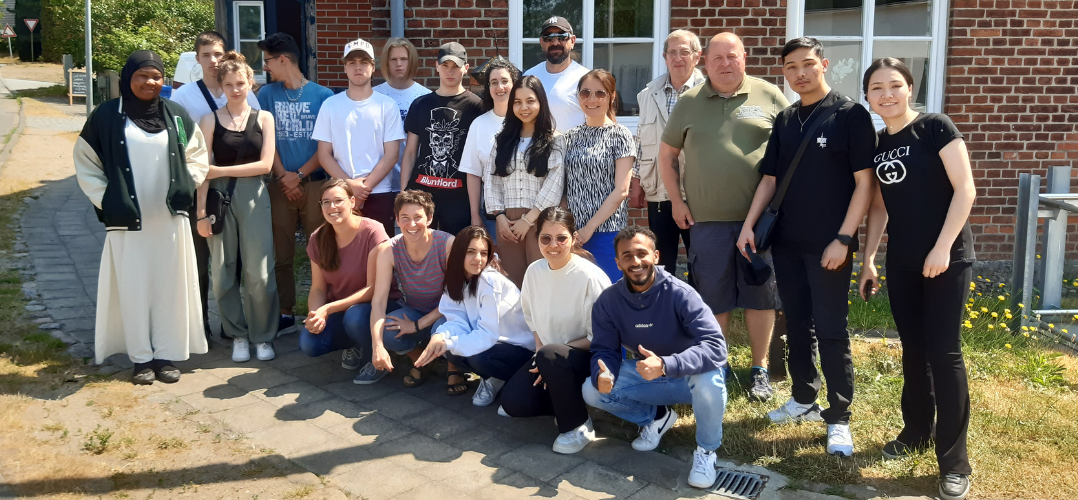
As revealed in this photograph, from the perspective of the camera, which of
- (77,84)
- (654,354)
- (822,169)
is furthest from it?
(77,84)

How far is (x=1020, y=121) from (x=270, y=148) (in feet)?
20.5

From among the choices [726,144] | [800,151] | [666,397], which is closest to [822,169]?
[800,151]

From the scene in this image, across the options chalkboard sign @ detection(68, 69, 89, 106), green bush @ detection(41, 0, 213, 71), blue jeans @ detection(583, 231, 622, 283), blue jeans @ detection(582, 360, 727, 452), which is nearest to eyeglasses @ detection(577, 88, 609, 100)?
blue jeans @ detection(583, 231, 622, 283)

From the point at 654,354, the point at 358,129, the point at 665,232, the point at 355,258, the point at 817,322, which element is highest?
the point at 358,129

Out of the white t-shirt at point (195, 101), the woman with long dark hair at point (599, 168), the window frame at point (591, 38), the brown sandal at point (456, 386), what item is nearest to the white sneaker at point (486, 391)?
the brown sandal at point (456, 386)

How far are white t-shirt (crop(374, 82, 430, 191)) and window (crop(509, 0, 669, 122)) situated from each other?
1553 mm

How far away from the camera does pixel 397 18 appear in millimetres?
6793

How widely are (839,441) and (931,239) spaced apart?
103 cm

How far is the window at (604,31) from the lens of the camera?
281 inches

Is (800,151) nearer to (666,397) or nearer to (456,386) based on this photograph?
(666,397)

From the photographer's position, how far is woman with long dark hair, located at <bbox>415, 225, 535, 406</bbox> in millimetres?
4523

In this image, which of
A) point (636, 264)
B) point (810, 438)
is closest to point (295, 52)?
point (636, 264)

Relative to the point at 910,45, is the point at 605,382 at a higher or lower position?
lower

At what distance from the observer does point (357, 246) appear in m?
5.04
